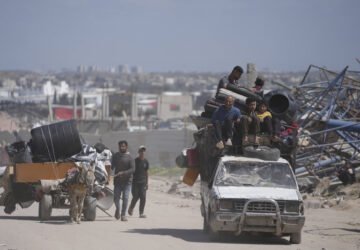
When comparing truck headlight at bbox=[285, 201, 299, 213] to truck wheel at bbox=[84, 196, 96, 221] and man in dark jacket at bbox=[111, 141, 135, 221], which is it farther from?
truck wheel at bbox=[84, 196, 96, 221]

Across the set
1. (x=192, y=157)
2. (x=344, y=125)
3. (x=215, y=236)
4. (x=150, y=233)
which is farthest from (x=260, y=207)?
(x=344, y=125)

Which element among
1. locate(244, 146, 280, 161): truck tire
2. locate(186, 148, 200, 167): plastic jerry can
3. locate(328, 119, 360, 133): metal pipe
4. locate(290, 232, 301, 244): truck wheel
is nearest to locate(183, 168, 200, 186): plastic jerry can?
locate(186, 148, 200, 167): plastic jerry can

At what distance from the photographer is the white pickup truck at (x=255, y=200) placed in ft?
40.5

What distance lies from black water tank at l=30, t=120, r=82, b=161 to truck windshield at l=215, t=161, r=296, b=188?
15.4ft

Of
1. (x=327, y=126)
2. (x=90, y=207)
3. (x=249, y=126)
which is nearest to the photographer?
(x=249, y=126)

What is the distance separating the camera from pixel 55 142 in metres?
16.5

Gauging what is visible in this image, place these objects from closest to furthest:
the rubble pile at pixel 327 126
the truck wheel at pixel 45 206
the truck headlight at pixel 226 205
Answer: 1. the truck headlight at pixel 226 205
2. the truck wheel at pixel 45 206
3. the rubble pile at pixel 327 126

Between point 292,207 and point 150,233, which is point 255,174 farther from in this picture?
point 150,233

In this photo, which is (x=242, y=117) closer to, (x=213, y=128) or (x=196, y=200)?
(x=213, y=128)

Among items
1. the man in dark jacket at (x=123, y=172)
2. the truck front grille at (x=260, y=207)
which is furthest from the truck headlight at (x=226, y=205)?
the man in dark jacket at (x=123, y=172)

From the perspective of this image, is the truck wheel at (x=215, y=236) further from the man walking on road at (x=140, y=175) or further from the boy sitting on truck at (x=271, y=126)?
the man walking on road at (x=140, y=175)

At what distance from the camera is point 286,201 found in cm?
1244

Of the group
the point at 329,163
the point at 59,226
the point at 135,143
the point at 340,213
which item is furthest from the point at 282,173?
the point at 135,143

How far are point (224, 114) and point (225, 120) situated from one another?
1.03 feet
